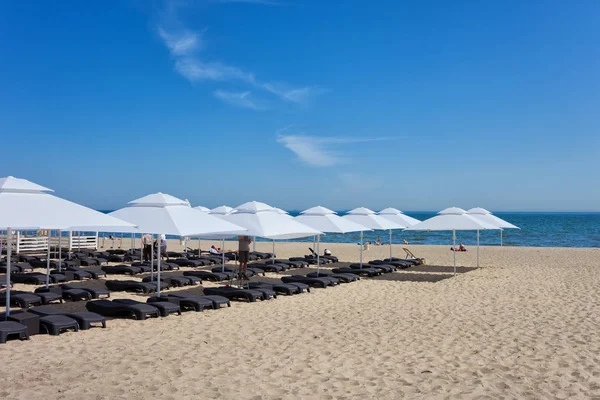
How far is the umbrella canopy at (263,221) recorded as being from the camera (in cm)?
1232

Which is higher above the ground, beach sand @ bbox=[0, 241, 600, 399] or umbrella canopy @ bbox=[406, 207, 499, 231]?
umbrella canopy @ bbox=[406, 207, 499, 231]

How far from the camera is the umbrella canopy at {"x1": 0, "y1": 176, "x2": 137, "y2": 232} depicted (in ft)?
24.7

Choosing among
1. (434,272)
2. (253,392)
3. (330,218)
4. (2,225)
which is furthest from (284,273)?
(253,392)

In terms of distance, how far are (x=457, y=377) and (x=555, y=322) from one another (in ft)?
13.1

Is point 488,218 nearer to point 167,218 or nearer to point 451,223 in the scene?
point 451,223

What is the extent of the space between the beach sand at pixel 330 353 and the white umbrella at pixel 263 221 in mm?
1768

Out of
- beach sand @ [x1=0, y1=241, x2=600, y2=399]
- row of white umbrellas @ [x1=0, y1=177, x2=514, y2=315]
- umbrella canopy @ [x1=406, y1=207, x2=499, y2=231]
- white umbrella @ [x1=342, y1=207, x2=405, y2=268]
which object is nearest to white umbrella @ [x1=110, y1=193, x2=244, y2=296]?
row of white umbrellas @ [x1=0, y1=177, x2=514, y2=315]

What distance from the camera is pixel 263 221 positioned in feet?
42.0

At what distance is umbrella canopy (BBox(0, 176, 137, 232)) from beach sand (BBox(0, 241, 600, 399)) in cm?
164

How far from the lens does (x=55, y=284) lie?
43.9ft

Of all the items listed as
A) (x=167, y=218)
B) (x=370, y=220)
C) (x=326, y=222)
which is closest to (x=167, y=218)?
(x=167, y=218)

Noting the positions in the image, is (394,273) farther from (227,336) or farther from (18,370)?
(18,370)

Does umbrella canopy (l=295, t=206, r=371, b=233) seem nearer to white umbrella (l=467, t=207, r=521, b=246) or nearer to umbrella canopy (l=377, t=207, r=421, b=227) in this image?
umbrella canopy (l=377, t=207, r=421, b=227)

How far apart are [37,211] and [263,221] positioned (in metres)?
5.78
